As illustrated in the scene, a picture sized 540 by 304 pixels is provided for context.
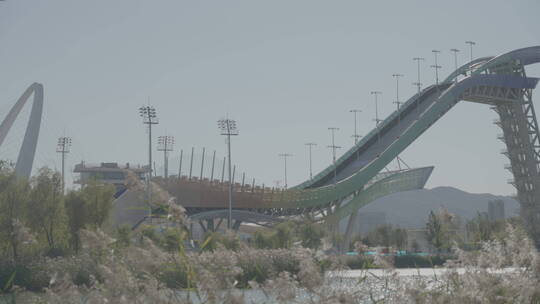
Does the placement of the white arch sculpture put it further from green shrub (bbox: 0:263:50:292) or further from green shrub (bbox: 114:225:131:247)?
green shrub (bbox: 0:263:50:292)

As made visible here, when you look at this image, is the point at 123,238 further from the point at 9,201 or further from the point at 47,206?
the point at 47,206

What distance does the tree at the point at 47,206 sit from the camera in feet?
144

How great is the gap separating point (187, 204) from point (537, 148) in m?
32.9

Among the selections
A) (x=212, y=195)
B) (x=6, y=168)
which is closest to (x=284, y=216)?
(x=212, y=195)

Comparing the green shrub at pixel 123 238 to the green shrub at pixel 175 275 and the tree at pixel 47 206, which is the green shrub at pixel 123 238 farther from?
the tree at pixel 47 206

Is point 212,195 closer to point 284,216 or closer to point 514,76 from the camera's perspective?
point 284,216

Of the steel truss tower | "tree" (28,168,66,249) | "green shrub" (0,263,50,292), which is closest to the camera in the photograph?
"green shrub" (0,263,50,292)

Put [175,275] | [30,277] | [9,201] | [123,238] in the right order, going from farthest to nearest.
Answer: [9,201], [30,277], [123,238], [175,275]

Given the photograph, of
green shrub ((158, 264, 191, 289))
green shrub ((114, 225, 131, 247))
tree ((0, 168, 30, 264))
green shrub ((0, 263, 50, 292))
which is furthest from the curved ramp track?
green shrub ((158, 264, 191, 289))

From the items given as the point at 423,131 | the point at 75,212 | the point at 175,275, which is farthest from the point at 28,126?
the point at 175,275

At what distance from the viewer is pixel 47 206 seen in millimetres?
44781

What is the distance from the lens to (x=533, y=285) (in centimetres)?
704

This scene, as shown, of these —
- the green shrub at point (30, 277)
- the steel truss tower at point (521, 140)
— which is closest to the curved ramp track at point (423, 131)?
the steel truss tower at point (521, 140)

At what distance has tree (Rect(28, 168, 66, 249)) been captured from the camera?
4394cm
